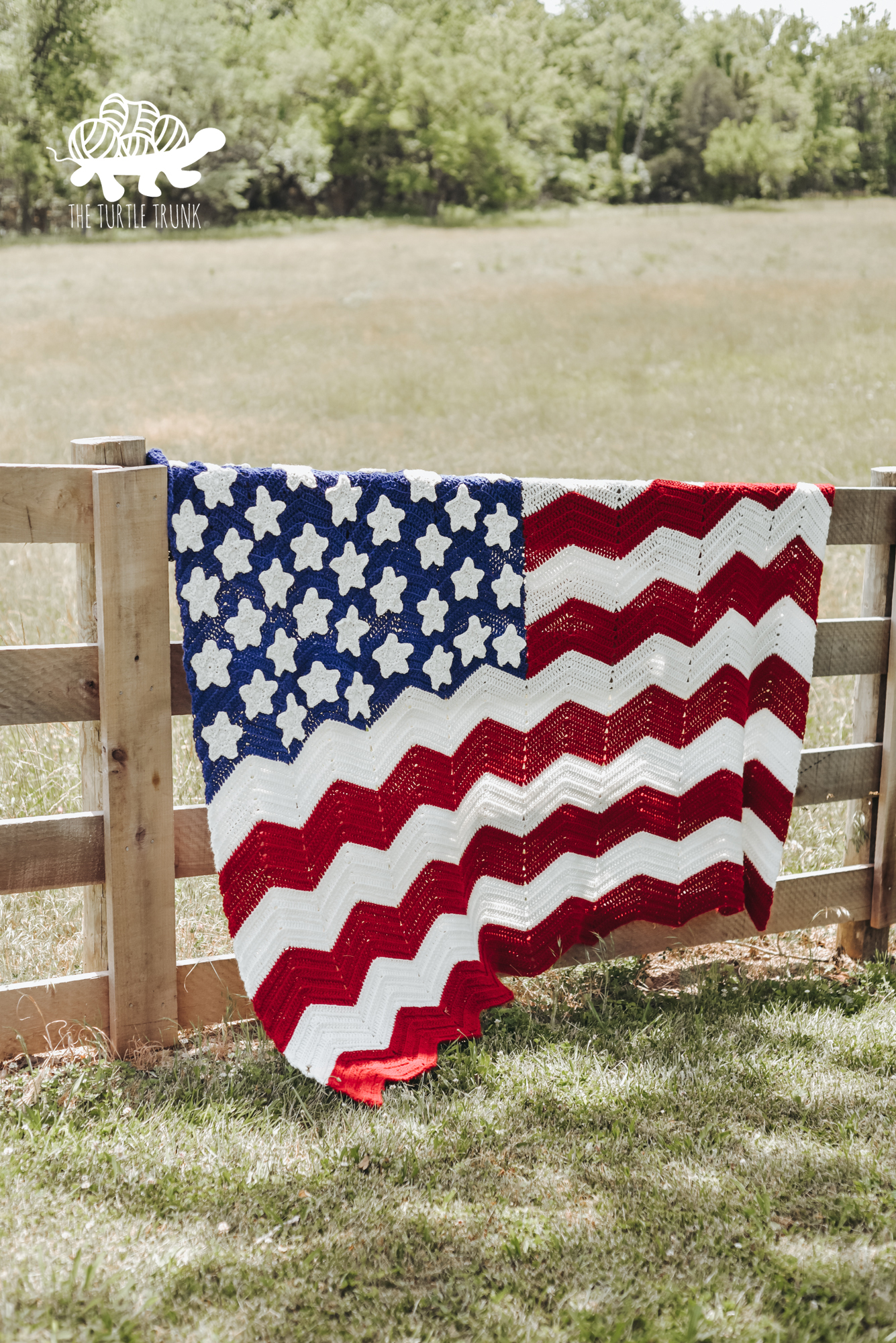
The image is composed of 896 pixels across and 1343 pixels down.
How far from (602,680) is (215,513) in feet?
3.99

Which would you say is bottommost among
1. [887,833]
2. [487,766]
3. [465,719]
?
[887,833]

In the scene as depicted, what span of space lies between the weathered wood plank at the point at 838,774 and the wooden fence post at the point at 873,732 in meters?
0.04

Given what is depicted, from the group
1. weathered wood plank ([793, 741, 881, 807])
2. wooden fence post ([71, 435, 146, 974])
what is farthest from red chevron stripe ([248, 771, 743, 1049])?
wooden fence post ([71, 435, 146, 974])

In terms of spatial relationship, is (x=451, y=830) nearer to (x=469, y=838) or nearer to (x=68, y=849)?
(x=469, y=838)

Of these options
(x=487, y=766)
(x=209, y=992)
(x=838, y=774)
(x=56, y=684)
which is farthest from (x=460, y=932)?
(x=838, y=774)

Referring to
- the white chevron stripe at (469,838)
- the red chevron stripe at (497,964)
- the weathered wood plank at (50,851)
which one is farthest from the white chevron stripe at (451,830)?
the weathered wood plank at (50,851)

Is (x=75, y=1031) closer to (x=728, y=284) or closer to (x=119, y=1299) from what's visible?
(x=119, y=1299)

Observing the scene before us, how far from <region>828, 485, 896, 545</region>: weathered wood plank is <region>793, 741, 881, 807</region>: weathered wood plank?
27.1 inches

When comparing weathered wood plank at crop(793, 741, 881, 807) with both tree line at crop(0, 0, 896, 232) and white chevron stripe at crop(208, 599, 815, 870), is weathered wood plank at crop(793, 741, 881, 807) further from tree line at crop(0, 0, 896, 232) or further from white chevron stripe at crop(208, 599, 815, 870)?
tree line at crop(0, 0, 896, 232)

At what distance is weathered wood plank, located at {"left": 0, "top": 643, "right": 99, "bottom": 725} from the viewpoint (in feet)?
8.22

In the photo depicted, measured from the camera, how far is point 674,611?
307 centimetres

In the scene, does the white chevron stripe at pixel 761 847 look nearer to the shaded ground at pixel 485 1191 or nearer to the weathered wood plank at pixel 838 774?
the weathered wood plank at pixel 838 774

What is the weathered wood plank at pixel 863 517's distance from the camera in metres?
3.27

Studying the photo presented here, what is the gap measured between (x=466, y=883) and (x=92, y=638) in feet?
4.09
